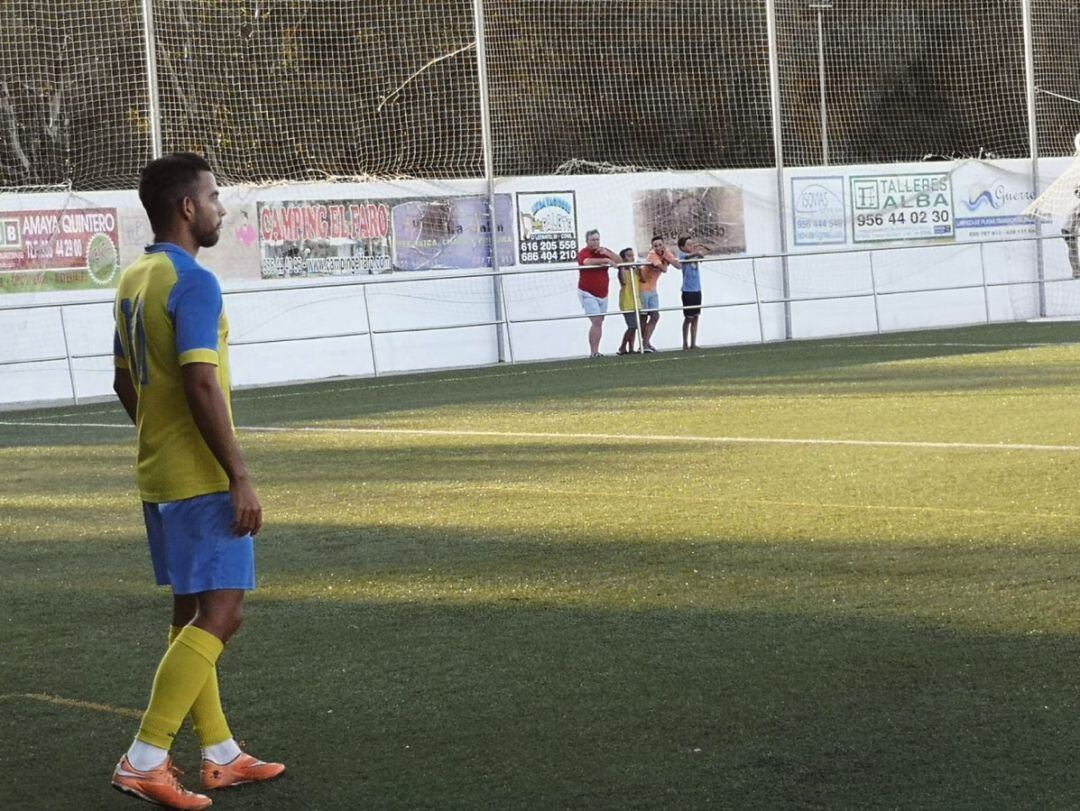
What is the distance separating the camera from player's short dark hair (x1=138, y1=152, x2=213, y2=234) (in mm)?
4367

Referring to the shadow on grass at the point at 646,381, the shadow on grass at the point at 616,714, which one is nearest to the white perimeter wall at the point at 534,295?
the shadow on grass at the point at 646,381

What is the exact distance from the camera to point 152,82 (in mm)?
22922

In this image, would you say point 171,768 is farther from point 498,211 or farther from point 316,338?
point 498,211

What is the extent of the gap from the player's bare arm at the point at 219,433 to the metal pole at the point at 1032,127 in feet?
82.9

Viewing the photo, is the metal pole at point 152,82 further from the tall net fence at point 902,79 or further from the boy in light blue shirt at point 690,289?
the tall net fence at point 902,79

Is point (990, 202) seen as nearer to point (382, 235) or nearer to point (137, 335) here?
point (382, 235)

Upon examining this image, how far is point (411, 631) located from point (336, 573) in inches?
55.1

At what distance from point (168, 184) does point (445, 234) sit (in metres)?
20.6

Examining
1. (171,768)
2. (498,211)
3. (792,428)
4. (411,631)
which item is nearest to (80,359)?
(498,211)

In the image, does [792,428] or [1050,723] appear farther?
[792,428]

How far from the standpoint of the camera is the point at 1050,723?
4.70m

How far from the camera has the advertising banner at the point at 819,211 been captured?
27359 millimetres

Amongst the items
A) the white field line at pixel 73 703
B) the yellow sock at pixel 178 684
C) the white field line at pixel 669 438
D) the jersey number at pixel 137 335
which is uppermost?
the jersey number at pixel 137 335

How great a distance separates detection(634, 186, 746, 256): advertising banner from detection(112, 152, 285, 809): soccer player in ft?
74.3
